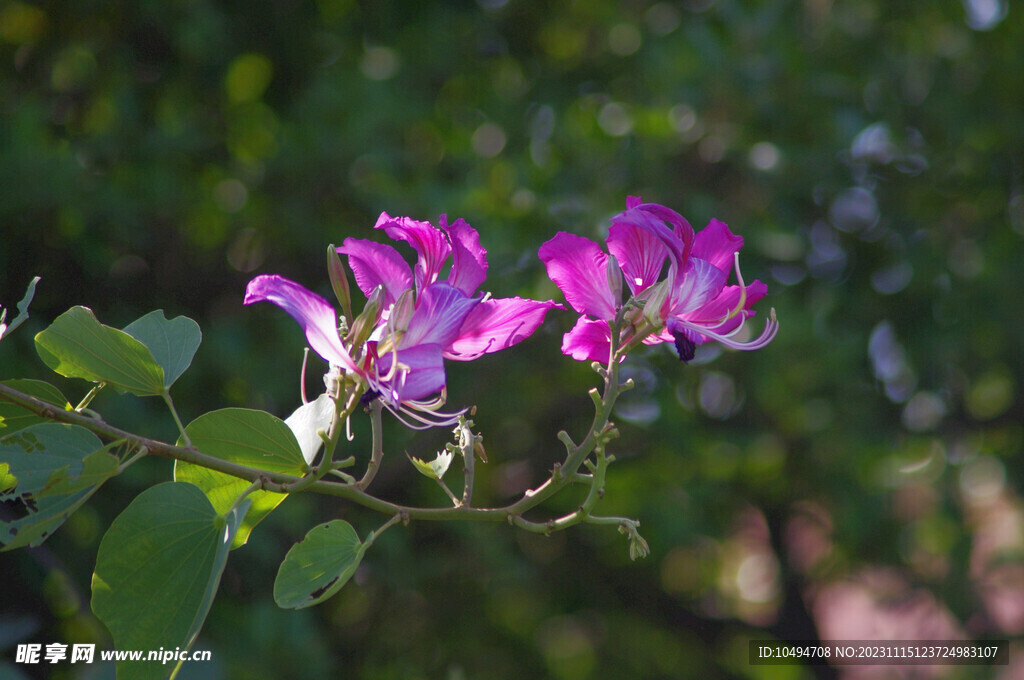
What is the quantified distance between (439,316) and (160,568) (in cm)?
25

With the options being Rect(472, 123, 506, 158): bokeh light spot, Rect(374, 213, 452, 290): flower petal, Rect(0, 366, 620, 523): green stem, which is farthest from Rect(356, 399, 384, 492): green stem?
Rect(472, 123, 506, 158): bokeh light spot

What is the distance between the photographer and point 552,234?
1928mm

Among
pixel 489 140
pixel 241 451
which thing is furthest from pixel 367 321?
pixel 489 140

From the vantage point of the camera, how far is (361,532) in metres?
1.95

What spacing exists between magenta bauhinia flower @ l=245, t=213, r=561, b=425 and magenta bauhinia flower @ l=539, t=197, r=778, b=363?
7 centimetres

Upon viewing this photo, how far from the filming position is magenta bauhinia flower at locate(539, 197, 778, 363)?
65cm

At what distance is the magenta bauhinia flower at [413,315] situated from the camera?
57 centimetres

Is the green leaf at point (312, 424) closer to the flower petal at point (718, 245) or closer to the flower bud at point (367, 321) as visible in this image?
the flower bud at point (367, 321)

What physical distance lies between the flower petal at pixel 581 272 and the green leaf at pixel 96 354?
31 centimetres

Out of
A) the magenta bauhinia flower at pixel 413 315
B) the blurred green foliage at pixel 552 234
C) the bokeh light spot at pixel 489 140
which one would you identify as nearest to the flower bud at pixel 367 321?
the magenta bauhinia flower at pixel 413 315

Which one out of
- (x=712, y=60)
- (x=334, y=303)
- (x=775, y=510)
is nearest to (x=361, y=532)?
(x=334, y=303)

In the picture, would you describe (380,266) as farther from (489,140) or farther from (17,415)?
(489,140)

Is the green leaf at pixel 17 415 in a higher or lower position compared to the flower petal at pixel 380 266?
lower

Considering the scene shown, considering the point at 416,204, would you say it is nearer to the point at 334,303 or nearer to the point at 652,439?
the point at 334,303
